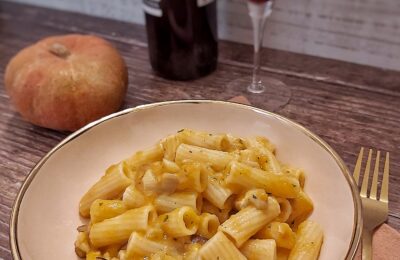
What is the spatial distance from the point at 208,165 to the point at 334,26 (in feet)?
2.03

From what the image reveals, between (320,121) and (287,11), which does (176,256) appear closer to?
(320,121)

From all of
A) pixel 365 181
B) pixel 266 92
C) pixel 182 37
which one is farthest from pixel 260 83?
pixel 365 181

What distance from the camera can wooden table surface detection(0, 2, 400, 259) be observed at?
953 millimetres

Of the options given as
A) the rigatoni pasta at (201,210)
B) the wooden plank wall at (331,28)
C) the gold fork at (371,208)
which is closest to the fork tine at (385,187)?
the gold fork at (371,208)

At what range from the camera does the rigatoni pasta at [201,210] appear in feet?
2.16

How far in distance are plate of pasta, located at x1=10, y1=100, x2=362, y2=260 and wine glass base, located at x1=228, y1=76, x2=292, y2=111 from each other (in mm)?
255

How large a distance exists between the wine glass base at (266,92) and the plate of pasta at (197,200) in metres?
0.25

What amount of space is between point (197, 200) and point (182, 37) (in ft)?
1.71

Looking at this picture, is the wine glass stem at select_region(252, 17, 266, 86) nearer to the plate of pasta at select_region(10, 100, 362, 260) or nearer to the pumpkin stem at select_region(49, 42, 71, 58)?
the plate of pasta at select_region(10, 100, 362, 260)

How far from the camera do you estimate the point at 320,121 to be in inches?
40.8

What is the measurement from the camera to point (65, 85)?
989 millimetres

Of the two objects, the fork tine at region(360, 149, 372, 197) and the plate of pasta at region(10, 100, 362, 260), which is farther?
the fork tine at region(360, 149, 372, 197)

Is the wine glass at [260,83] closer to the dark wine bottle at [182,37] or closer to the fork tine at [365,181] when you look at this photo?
the dark wine bottle at [182,37]

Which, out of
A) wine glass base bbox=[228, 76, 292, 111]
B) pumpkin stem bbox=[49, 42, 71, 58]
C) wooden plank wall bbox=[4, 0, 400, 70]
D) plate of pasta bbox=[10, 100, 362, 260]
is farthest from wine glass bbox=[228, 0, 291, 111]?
pumpkin stem bbox=[49, 42, 71, 58]
